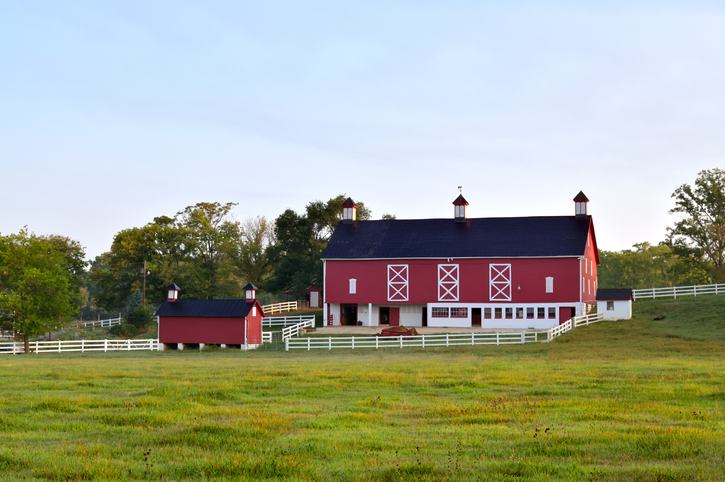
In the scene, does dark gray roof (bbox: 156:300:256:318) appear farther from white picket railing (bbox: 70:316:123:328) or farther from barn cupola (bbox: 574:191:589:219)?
barn cupola (bbox: 574:191:589:219)

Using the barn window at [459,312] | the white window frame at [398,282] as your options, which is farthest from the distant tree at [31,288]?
the barn window at [459,312]

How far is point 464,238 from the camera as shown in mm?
53438

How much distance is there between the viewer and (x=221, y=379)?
18.3m

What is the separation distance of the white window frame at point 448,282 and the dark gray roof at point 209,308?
1598 centimetres

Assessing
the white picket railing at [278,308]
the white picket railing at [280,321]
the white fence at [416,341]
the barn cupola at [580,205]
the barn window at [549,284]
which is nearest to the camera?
the white fence at [416,341]

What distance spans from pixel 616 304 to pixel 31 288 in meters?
39.0

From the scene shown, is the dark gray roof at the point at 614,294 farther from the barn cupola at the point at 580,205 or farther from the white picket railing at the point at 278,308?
the white picket railing at the point at 278,308

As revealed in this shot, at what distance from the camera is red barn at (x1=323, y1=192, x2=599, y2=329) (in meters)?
49.9

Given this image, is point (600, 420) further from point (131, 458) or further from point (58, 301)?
point (58, 301)

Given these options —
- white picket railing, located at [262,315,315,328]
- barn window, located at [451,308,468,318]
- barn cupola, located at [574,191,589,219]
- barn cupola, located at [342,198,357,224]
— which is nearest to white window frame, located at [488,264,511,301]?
barn window, located at [451,308,468,318]

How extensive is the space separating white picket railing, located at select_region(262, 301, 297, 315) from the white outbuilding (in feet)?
94.0

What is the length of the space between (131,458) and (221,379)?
389 inches

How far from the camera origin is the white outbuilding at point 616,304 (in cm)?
4609

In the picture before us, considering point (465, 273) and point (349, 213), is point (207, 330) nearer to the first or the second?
point (465, 273)
